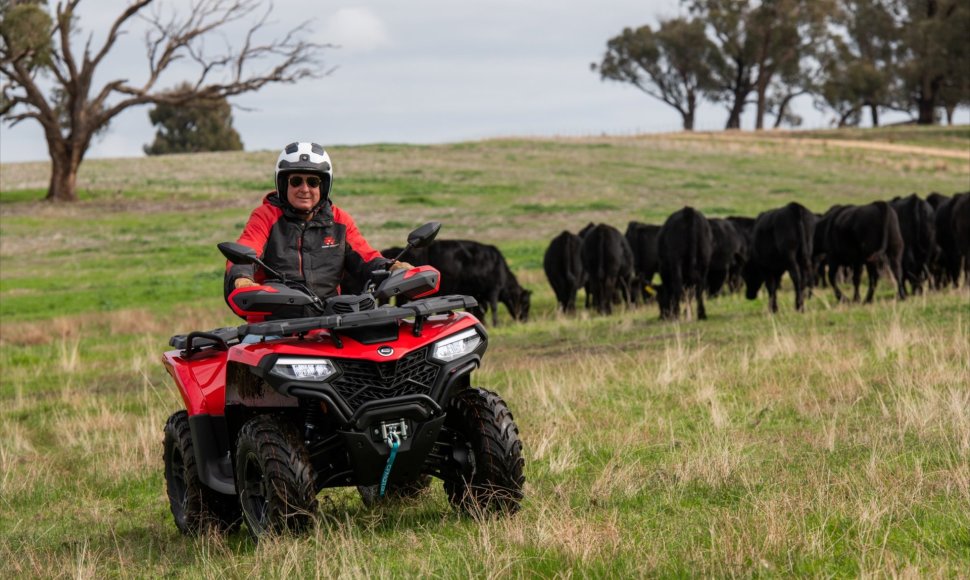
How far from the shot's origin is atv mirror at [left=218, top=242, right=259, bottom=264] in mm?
5930

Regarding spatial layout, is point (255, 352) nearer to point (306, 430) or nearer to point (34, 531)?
point (306, 430)

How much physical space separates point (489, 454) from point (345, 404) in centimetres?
87

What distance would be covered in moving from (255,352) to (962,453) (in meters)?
4.08

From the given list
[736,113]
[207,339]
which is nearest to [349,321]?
[207,339]

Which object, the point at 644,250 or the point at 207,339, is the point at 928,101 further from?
the point at 207,339

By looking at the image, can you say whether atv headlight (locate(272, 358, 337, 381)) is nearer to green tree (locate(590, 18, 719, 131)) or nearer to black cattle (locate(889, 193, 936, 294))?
black cattle (locate(889, 193, 936, 294))

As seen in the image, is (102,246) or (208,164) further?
(208,164)

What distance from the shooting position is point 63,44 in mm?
45594

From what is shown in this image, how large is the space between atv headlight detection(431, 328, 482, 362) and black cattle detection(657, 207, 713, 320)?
1252 cm

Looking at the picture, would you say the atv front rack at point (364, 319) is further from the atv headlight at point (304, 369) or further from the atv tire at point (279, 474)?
the atv tire at point (279, 474)

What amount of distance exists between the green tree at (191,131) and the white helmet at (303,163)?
9156 cm

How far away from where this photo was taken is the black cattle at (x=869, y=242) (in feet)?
63.8

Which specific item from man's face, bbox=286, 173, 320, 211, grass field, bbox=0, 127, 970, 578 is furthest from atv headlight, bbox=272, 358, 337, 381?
man's face, bbox=286, 173, 320, 211

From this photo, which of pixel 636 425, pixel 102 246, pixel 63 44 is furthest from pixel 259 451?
pixel 63 44
